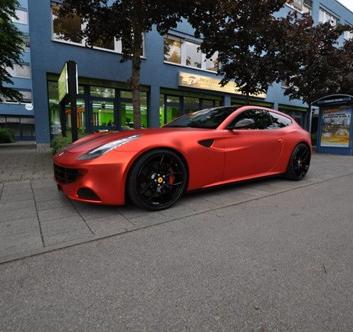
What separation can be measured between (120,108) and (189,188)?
10.4 m

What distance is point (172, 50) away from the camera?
47.1ft

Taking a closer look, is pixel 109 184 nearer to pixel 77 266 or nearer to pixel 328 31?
pixel 77 266

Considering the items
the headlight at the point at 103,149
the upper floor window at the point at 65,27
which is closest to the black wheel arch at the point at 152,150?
the headlight at the point at 103,149

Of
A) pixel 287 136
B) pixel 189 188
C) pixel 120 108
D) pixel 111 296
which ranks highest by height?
pixel 120 108

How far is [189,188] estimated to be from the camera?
148 inches

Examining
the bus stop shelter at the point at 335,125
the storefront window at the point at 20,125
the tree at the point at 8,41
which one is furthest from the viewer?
the storefront window at the point at 20,125

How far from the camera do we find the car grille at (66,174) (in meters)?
3.21

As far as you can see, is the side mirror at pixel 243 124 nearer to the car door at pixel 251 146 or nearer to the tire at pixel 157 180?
the car door at pixel 251 146

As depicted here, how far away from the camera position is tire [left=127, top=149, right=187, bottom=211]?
10.7ft

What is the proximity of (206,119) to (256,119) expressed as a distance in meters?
0.94

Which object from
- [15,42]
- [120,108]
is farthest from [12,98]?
[120,108]

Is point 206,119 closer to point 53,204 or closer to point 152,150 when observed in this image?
point 152,150

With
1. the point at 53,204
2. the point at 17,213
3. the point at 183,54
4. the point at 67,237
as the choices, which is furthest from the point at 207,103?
the point at 67,237

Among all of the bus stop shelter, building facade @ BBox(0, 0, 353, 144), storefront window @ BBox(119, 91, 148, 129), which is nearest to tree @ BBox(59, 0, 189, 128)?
building facade @ BBox(0, 0, 353, 144)
